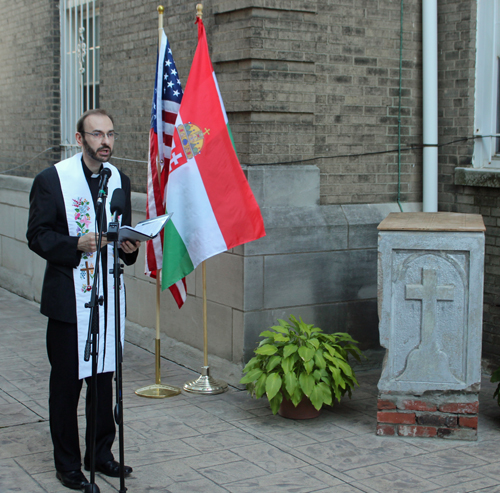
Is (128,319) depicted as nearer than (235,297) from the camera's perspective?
No

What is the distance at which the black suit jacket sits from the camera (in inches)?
155

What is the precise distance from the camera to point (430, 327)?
473cm

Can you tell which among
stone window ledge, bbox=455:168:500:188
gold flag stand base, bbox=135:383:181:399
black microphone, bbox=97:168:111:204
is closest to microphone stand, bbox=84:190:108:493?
black microphone, bbox=97:168:111:204

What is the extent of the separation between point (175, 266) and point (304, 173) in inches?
55.9

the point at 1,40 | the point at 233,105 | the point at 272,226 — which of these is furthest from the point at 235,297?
the point at 1,40

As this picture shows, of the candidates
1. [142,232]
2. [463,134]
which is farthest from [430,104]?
[142,232]

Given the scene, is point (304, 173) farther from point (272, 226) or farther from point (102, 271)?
point (102, 271)

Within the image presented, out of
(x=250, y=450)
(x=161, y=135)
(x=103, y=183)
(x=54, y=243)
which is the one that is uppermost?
(x=161, y=135)

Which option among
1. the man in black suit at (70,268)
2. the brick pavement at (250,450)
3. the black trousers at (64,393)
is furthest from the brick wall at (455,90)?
the black trousers at (64,393)

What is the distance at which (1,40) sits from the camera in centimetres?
1103

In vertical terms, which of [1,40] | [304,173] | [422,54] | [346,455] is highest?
[1,40]

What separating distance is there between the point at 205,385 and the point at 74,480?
6.30ft

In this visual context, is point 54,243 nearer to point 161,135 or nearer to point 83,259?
point 83,259

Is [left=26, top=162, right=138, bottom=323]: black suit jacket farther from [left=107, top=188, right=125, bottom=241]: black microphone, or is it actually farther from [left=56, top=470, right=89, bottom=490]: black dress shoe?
[left=56, top=470, right=89, bottom=490]: black dress shoe
